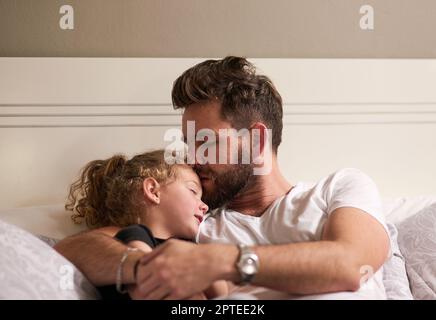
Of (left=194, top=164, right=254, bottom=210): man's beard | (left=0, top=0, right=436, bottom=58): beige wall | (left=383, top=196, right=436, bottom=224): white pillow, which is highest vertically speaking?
(left=0, top=0, right=436, bottom=58): beige wall

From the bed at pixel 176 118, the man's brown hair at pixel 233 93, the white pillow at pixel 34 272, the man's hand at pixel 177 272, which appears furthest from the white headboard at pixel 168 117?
the man's hand at pixel 177 272

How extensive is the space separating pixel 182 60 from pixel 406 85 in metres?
0.86

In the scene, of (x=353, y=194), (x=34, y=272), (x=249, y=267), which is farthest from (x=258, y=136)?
(x=34, y=272)

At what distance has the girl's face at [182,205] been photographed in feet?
4.88

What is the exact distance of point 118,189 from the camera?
5.07ft

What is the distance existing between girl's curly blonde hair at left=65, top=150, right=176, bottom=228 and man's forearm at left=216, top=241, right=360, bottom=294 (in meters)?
0.47

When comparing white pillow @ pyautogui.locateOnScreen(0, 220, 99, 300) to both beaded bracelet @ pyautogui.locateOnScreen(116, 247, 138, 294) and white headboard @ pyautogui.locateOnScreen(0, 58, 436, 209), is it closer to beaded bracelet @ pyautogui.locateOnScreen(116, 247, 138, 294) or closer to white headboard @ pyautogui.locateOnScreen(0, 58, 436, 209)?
beaded bracelet @ pyautogui.locateOnScreen(116, 247, 138, 294)

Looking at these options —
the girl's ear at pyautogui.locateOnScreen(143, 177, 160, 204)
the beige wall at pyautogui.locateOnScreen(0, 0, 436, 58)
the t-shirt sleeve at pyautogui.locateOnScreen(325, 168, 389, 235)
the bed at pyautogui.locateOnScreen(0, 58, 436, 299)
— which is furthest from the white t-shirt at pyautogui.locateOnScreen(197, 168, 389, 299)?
the beige wall at pyautogui.locateOnScreen(0, 0, 436, 58)

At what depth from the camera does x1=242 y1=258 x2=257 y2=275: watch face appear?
1.09m

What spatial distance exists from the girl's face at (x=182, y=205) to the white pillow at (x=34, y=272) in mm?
371

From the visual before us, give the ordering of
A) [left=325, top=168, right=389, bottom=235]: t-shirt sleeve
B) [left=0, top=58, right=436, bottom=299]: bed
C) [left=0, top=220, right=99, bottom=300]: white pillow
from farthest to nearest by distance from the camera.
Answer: [left=0, top=58, right=436, bottom=299]: bed
[left=325, top=168, right=389, bottom=235]: t-shirt sleeve
[left=0, top=220, right=99, bottom=300]: white pillow

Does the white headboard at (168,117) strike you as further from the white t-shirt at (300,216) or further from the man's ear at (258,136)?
the white t-shirt at (300,216)

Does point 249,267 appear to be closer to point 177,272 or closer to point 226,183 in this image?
point 177,272

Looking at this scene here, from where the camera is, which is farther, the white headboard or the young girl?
the white headboard
